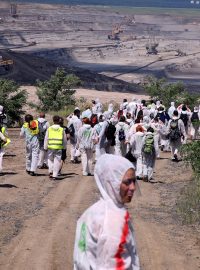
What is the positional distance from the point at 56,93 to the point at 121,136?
833 inches

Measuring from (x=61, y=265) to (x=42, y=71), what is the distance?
6636cm

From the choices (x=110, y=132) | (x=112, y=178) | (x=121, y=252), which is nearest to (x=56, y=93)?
(x=110, y=132)

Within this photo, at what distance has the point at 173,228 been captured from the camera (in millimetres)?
14258

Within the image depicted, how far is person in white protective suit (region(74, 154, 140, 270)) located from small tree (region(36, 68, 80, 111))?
3619 centimetres

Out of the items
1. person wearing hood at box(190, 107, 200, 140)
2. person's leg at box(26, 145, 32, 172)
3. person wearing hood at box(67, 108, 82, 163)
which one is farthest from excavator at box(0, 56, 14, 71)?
person's leg at box(26, 145, 32, 172)

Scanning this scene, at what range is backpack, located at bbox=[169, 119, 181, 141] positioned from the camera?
2395 centimetres

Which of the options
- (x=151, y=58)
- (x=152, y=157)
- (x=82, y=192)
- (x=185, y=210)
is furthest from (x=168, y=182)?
(x=151, y=58)

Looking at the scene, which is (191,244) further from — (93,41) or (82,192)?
(93,41)

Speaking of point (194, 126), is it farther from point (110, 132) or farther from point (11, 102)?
point (11, 102)

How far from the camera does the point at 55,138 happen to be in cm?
1923

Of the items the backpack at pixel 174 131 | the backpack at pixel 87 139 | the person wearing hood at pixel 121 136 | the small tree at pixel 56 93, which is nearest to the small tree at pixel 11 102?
the small tree at pixel 56 93

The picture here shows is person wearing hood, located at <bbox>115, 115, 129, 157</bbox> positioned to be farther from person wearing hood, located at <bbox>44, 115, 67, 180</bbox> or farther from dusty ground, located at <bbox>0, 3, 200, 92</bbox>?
dusty ground, located at <bbox>0, 3, 200, 92</bbox>

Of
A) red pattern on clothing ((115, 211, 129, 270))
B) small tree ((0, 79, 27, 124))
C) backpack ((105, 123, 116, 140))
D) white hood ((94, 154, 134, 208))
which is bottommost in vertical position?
small tree ((0, 79, 27, 124))

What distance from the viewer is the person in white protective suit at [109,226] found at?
574cm
